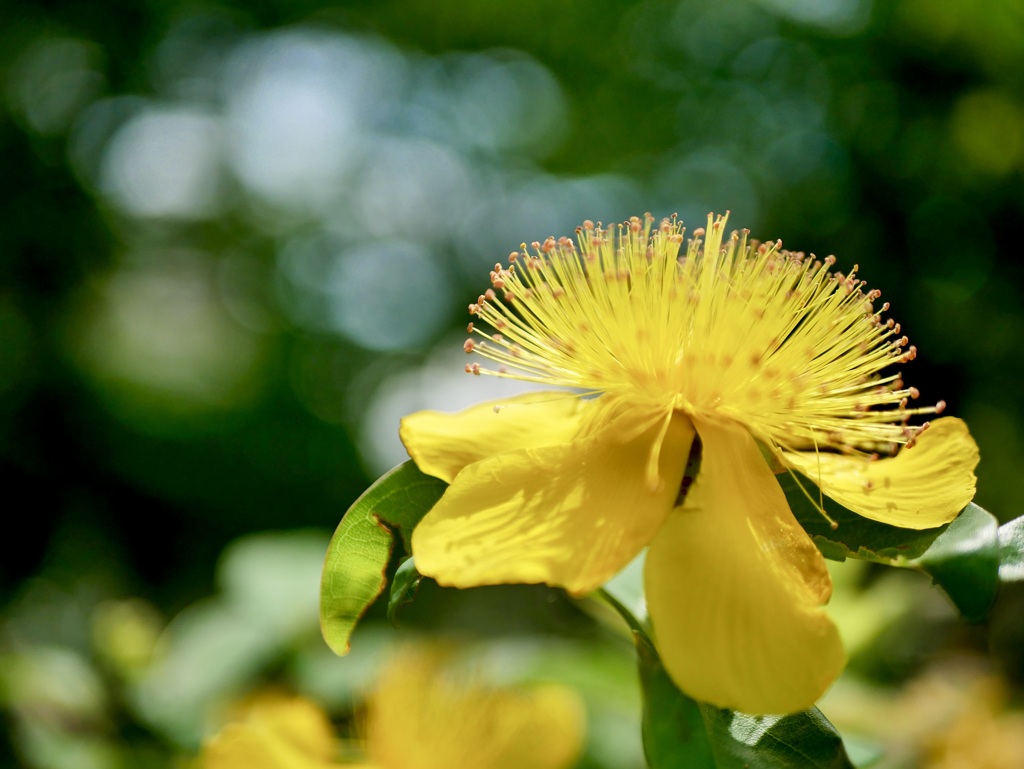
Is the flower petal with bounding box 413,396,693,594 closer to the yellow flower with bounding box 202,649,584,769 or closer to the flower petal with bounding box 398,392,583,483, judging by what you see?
the flower petal with bounding box 398,392,583,483

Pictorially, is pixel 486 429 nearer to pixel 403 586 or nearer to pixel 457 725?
pixel 403 586

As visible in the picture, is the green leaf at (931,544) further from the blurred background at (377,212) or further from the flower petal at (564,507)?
the blurred background at (377,212)

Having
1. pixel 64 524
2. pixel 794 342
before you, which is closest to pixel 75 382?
pixel 64 524

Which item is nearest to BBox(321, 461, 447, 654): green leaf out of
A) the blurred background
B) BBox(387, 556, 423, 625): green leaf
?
BBox(387, 556, 423, 625): green leaf

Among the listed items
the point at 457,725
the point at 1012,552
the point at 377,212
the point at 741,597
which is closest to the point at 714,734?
the point at 741,597

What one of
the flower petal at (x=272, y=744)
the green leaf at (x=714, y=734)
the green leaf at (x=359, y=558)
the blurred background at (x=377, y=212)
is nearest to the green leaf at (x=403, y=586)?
the green leaf at (x=359, y=558)
